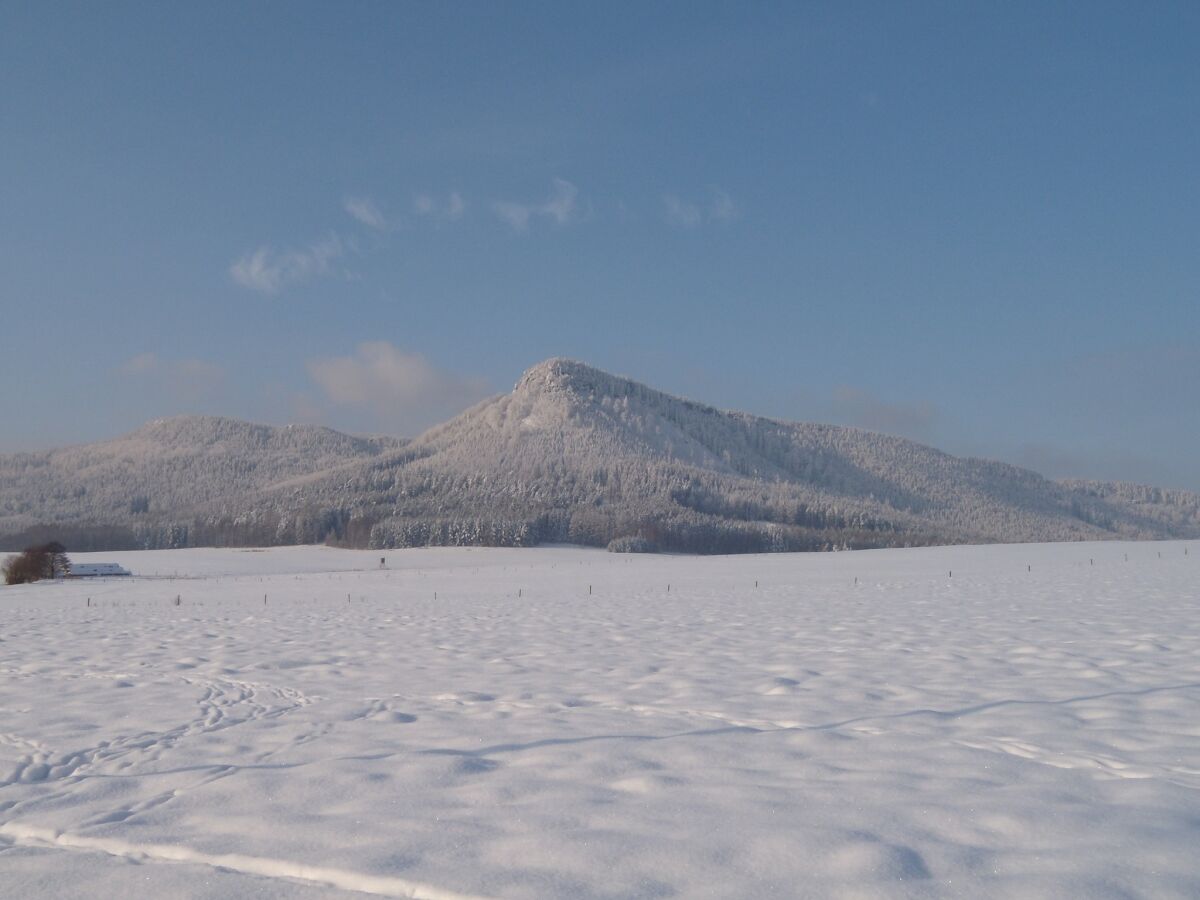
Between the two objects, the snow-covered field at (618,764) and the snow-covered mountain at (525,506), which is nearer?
the snow-covered field at (618,764)

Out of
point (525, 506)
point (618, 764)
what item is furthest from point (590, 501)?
point (618, 764)

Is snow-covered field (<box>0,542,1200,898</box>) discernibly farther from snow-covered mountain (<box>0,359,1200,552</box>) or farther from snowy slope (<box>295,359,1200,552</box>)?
snowy slope (<box>295,359,1200,552</box>)

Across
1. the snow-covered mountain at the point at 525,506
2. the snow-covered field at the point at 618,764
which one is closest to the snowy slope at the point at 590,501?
the snow-covered mountain at the point at 525,506

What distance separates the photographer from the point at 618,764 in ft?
22.8

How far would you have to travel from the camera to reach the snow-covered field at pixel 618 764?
4832 mm

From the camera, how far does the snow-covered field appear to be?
483 centimetres

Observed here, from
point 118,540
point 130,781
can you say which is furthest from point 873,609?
point 118,540

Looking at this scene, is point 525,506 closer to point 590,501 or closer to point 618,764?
point 590,501

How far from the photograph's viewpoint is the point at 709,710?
29.6ft

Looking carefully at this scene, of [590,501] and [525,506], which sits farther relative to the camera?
[590,501]

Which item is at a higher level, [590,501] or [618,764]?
[590,501]

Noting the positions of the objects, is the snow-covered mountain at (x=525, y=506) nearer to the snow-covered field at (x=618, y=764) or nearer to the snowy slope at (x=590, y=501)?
the snowy slope at (x=590, y=501)

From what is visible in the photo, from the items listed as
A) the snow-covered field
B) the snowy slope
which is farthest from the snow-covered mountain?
the snow-covered field

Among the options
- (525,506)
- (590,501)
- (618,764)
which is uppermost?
(590,501)
